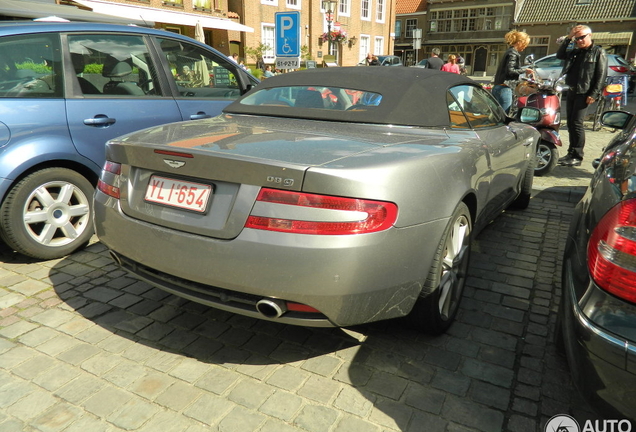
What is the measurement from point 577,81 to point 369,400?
6.49 meters

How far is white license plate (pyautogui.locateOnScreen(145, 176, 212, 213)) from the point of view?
2.31m

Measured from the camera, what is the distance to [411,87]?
3240 millimetres

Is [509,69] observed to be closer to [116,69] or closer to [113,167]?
[116,69]

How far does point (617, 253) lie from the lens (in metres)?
1.75

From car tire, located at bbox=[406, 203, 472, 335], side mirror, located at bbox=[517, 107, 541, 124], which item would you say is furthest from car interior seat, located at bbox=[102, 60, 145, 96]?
side mirror, located at bbox=[517, 107, 541, 124]

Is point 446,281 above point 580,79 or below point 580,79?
below

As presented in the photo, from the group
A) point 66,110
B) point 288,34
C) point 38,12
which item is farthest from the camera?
point 38,12

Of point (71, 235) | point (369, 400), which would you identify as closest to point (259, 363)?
point (369, 400)

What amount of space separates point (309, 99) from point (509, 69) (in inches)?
230

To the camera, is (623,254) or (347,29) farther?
(347,29)

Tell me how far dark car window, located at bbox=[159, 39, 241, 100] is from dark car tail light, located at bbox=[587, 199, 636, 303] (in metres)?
3.89

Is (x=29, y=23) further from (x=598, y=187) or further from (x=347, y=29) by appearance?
(x=347, y=29)

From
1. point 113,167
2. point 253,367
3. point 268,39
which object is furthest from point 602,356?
point 268,39

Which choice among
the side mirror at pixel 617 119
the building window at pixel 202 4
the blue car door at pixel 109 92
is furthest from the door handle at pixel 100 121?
the building window at pixel 202 4
